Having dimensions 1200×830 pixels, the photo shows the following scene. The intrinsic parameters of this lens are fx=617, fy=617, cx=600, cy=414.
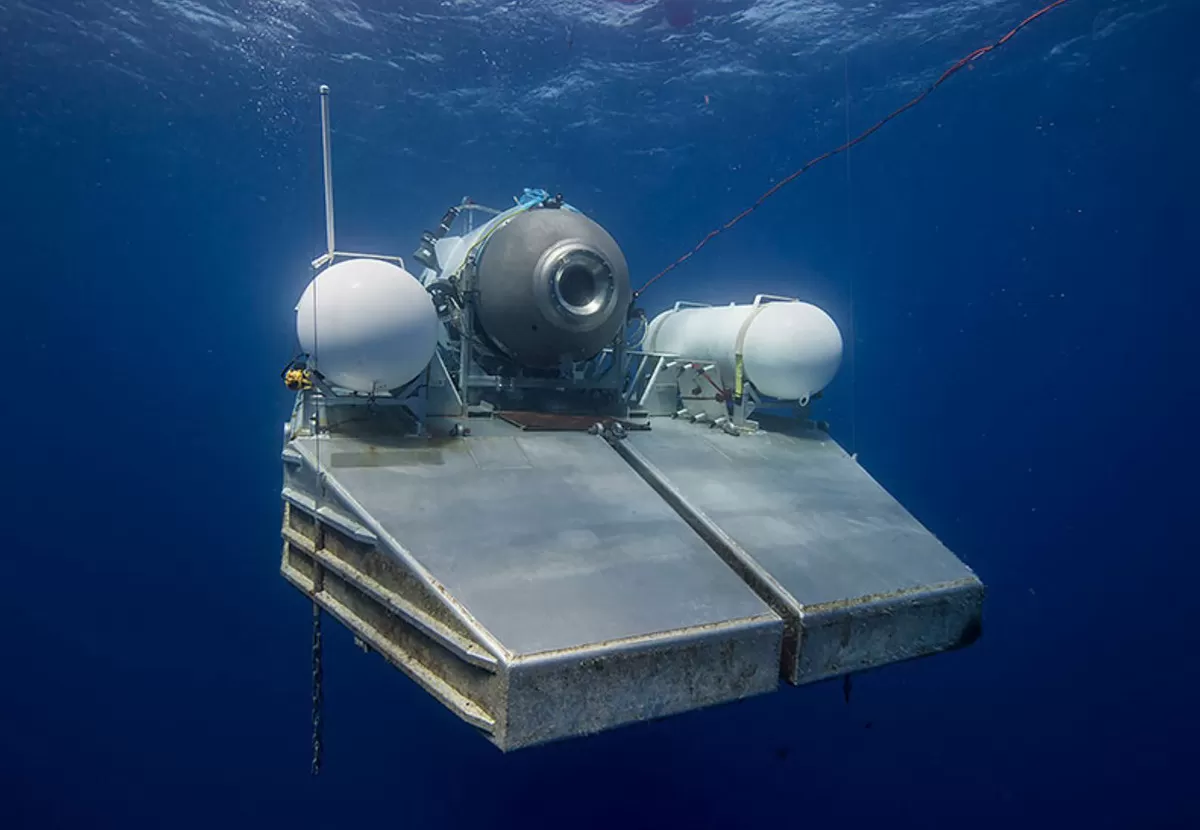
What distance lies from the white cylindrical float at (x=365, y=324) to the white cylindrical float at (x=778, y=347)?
2.95 metres

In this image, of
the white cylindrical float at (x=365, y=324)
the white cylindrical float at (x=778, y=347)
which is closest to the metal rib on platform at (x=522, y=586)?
the white cylindrical float at (x=365, y=324)

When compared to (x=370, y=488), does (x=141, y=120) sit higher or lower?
higher

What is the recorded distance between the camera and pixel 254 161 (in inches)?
1089

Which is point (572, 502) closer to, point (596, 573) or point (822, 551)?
point (596, 573)

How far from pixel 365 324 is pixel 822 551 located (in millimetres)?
3175

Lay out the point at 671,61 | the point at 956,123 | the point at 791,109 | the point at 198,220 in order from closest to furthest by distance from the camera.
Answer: the point at 671,61, the point at 791,109, the point at 956,123, the point at 198,220

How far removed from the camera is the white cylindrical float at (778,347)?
550cm

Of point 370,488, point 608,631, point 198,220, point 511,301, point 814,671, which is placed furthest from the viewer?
point 198,220

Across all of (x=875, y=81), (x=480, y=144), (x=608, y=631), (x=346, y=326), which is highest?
(x=875, y=81)

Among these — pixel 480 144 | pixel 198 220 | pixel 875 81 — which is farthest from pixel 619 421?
pixel 198 220

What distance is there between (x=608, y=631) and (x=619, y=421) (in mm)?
2783

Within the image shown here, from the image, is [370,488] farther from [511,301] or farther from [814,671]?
[814,671]

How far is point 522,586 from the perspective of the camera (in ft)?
9.23

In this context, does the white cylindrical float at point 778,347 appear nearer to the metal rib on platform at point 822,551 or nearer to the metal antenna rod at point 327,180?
the metal rib on platform at point 822,551
